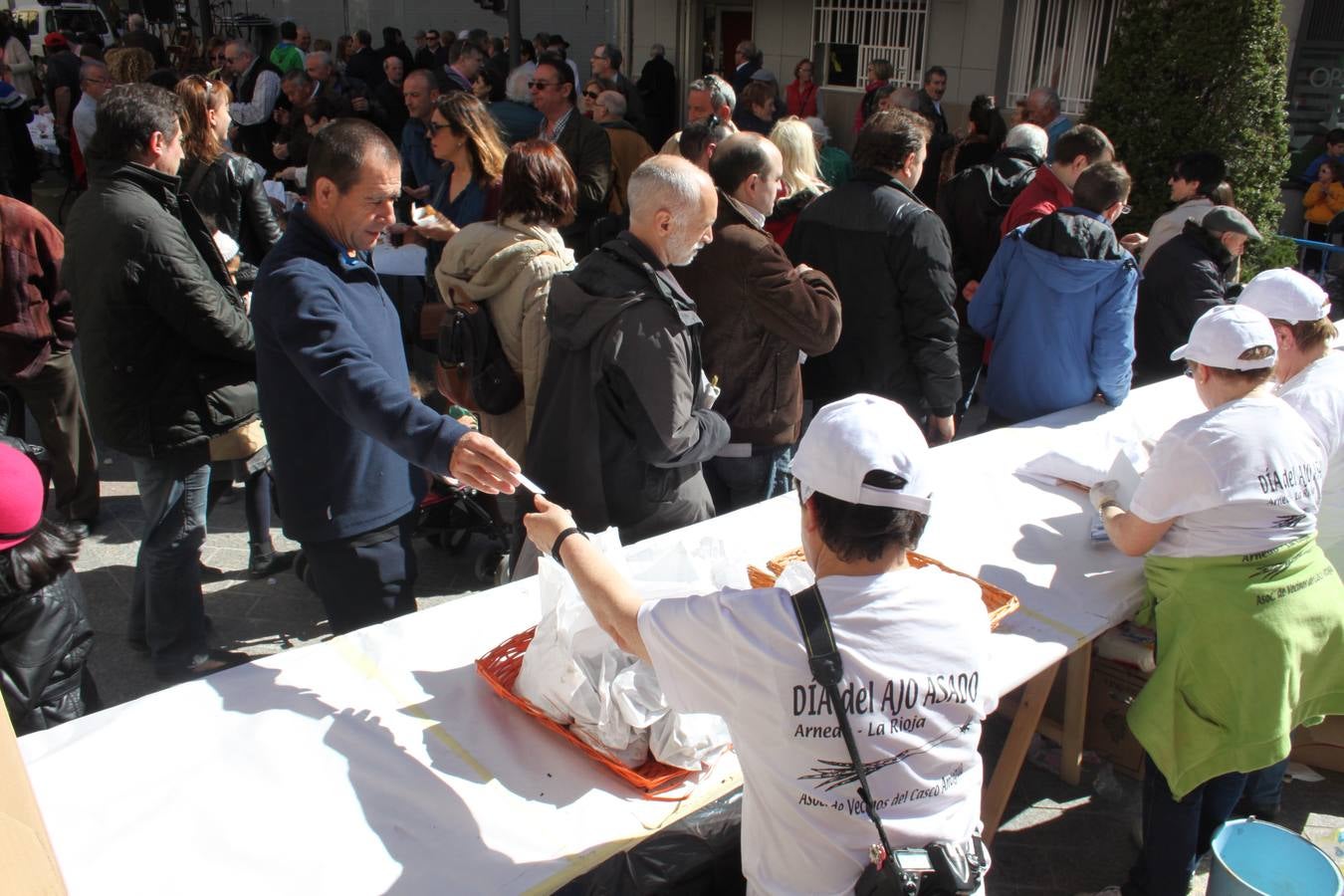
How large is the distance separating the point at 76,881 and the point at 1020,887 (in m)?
2.35

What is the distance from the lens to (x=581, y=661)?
2.01m

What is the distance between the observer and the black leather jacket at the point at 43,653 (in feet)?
7.24

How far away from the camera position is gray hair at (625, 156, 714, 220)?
8.89 ft

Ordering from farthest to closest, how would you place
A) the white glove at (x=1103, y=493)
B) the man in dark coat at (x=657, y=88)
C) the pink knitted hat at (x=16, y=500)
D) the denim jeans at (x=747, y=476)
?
the man in dark coat at (x=657, y=88), the denim jeans at (x=747, y=476), the white glove at (x=1103, y=493), the pink knitted hat at (x=16, y=500)

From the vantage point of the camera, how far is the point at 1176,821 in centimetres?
255

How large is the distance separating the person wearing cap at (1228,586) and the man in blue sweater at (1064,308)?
3.88ft

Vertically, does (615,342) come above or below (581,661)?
above

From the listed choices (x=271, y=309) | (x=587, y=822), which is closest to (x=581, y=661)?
(x=587, y=822)

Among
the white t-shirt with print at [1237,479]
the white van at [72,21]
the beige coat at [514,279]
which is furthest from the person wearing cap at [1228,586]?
the white van at [72,21]

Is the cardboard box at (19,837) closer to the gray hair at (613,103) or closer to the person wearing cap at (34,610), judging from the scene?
the person wearing cap at (34,610)

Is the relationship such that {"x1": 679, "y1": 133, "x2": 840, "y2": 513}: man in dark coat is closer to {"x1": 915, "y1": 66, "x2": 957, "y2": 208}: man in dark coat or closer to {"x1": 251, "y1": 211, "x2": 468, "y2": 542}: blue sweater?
{"x1": 251, "y1": 211, "x2": 468, "y2": 542}: blue sweater

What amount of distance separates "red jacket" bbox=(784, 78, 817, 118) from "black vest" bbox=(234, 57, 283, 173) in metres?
5.66

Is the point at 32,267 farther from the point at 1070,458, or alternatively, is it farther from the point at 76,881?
the point at 1070,458

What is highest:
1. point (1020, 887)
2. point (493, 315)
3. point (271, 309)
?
point (271, 309)
